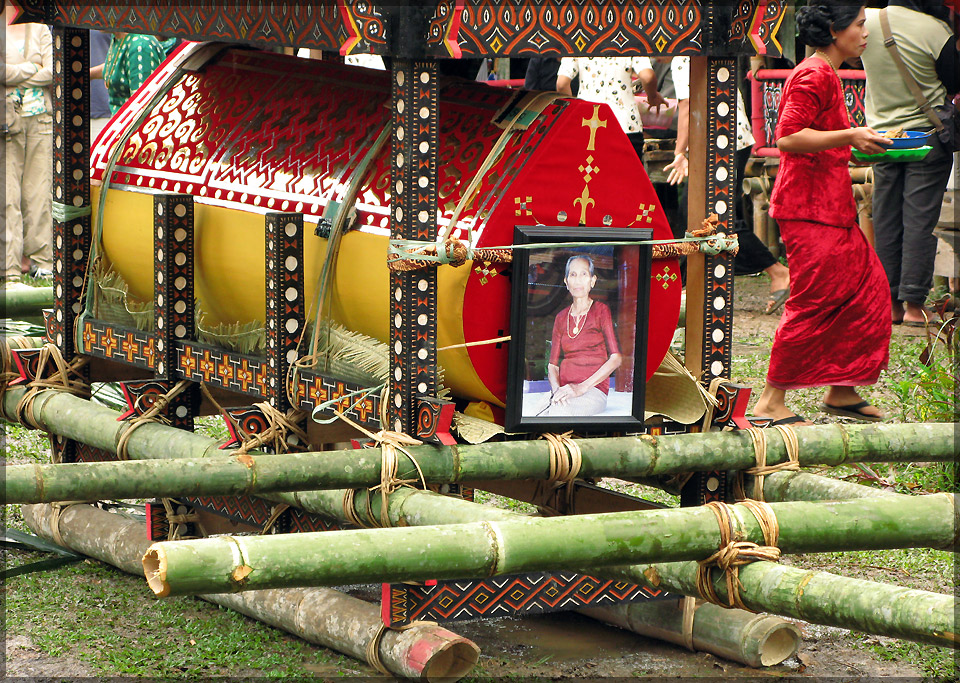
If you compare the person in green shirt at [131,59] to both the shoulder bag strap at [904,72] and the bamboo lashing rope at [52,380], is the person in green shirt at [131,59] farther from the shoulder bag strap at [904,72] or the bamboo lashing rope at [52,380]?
the shoulder bag strap at [904,72]

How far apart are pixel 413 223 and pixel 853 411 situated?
9.14ft

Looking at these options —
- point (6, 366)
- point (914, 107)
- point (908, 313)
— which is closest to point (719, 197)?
point (6, 366)

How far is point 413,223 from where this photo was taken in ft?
12.7

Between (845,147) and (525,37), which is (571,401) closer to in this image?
(525,37)

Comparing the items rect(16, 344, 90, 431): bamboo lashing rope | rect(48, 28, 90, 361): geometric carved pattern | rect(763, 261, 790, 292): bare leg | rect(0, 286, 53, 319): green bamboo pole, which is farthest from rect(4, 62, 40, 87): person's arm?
rect(16, 344, 90, 431): bamboo lashing rope

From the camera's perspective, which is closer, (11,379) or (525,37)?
(525,37)

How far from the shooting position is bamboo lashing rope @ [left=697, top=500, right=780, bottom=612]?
322cm

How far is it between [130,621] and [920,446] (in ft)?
7.92

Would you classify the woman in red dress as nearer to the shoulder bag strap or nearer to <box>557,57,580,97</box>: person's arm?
the shoulder bag strap

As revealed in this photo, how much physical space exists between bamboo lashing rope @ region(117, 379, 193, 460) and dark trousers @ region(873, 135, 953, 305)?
437 centimetres

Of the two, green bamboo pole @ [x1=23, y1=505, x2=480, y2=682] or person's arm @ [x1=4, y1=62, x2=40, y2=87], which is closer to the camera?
green bamboo pole @ [x1=23, y1=505, x2=480, y2=682]

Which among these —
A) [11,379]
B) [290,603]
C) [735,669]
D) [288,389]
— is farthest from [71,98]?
[735,669]

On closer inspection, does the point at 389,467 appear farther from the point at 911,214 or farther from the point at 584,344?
the point at 911,214

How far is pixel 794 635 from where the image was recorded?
4.31 m
